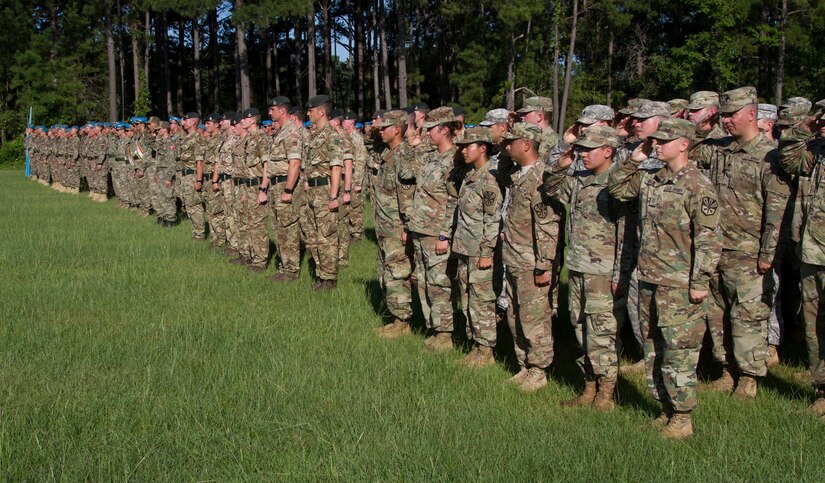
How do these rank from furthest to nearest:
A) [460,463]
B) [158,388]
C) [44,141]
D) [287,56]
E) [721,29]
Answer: [287,56], [721,29], [44,141], [158,388], [460,463]

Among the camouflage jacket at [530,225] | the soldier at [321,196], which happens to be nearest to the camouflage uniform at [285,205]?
the soldier at [321,196]

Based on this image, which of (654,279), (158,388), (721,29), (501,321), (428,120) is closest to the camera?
(654,279)

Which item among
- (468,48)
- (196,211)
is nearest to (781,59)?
(468,48)

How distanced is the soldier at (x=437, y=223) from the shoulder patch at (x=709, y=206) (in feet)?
8.50

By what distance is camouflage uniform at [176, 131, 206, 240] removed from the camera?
13734 millimetres

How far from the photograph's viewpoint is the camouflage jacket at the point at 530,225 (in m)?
5.79

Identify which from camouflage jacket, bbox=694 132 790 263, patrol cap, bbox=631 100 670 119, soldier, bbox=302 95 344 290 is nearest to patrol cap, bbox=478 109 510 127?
patrol cap, bbox=631 100 670 119

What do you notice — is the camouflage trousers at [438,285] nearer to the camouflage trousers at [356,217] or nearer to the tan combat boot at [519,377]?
the tan combat boot at [519,377]

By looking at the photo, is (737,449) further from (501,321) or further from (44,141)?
(44,141)

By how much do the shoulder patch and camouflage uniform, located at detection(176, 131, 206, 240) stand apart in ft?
33.6

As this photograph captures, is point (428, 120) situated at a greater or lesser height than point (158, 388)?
greater

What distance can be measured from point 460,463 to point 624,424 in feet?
4.27

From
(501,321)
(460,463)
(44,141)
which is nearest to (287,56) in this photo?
(44,141)

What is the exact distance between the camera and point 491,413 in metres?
5.17
